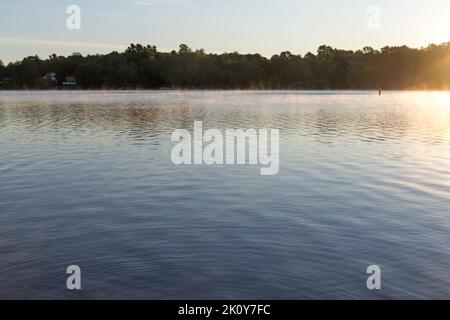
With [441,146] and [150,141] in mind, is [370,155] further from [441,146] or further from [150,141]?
[150,141]

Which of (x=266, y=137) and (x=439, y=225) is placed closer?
(x=439, y=225)

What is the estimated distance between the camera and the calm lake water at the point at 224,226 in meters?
15.2

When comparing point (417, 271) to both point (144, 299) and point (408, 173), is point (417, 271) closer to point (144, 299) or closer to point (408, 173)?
point (144, 299)

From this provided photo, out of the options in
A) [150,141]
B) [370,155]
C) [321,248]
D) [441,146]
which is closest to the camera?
[321,248]

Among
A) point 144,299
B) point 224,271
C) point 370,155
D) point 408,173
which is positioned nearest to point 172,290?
point 144,299

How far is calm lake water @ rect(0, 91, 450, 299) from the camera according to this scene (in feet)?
49.9

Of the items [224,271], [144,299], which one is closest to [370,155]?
[224,271]

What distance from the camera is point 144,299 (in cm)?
1421

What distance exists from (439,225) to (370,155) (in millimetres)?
20388

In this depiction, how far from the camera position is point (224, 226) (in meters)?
21.0

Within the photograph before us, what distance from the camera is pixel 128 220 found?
866 inches

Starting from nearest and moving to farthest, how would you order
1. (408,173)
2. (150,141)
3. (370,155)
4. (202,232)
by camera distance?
(202,232)
(408,173)
(370,155)
(150,141)

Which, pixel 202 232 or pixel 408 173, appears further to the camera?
pixel 408 173

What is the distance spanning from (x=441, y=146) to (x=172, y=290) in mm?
37867
